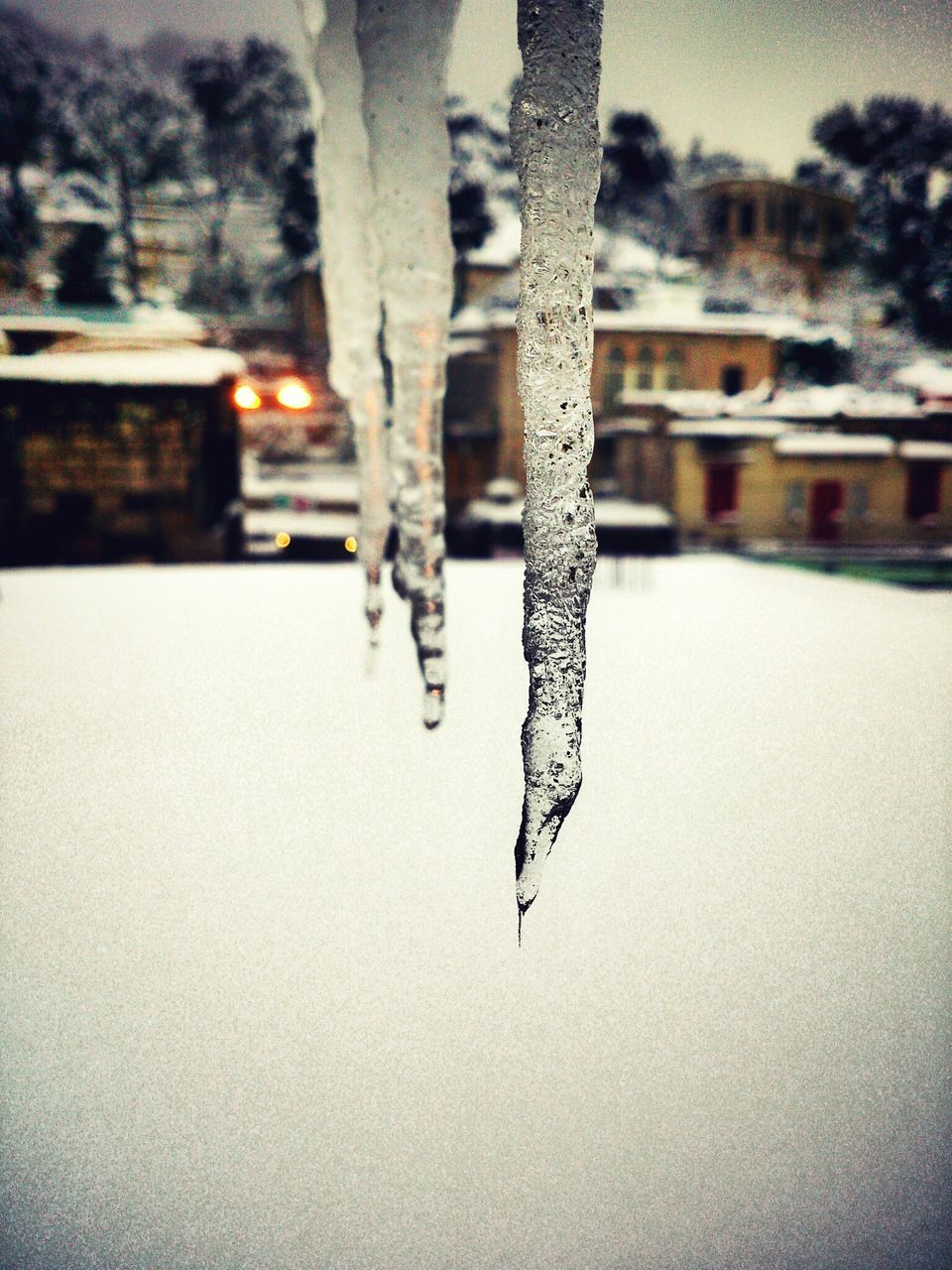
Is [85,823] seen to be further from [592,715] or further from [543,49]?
[543,49]

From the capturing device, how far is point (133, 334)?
1445 centimetres

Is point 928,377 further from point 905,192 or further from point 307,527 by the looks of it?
point 307,527

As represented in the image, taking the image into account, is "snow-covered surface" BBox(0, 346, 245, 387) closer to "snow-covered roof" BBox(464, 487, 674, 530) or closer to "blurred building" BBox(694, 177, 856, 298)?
"snow-covered roof" BBox(464, 487, 674, 530)

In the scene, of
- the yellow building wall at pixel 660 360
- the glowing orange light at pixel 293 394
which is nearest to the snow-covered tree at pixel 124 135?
the yellow building wall at pixel 660 360

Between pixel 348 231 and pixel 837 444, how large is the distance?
63.9ft

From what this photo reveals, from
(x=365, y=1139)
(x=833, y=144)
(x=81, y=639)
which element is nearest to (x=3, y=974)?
(x=365, y=1139)

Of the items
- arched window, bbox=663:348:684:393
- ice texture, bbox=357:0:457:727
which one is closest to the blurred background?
arched window, bbox=663:348:684:393

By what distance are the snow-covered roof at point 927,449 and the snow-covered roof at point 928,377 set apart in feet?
4.34

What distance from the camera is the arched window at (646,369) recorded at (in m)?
22.6

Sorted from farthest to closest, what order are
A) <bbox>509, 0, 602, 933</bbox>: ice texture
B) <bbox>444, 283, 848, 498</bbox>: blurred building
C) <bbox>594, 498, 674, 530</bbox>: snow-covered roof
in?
<bbox>444, 283, 848, 498</bbox>: blurred building
<bbox>594, 498, 674, 530</bbox>: snow-covered roof
<bbox>509, 0, 602, 933</bbox>: ice texture

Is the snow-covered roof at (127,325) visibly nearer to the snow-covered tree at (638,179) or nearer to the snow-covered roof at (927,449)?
the snow-covered tree at (638,179)

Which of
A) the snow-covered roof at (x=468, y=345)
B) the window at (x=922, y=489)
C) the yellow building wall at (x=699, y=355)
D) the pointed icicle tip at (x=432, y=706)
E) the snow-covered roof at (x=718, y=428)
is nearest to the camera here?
the pointed icicle tip at (x=432, y=706)

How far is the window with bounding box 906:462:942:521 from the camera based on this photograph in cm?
2111

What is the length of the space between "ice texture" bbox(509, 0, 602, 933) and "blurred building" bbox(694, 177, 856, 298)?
31689 mm
